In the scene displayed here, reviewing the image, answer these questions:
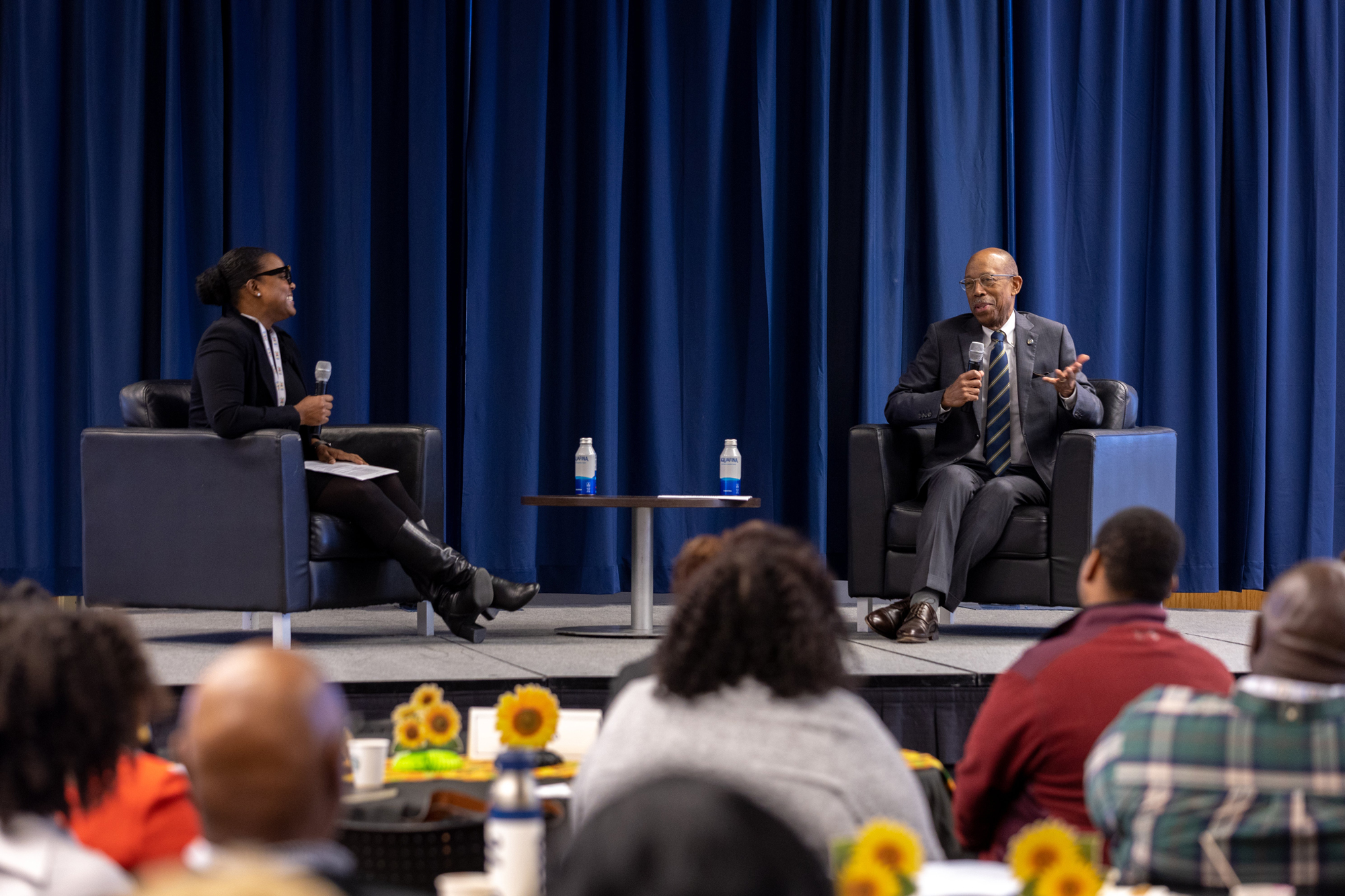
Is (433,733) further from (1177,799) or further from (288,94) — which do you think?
(288,94)

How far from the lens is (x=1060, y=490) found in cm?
413

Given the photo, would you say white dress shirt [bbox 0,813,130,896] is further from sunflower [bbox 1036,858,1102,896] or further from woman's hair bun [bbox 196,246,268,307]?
woman's hair bun [bbox 196,246,268,307]

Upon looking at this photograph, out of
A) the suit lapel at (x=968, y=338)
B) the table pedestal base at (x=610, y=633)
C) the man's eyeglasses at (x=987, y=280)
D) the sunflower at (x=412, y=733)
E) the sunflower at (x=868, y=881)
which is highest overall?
the man's eyeglasses at (x=987, y=280)

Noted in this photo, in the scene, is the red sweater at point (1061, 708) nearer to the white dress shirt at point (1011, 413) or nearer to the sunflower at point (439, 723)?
the sunflower at point (439, 723)

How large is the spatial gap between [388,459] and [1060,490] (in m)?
2.04

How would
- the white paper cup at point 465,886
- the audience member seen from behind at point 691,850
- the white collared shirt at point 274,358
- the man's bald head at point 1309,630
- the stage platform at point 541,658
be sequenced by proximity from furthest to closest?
the white collared shirt at point 274,358
the stage platform at point 541,658
the man's bald head at point 1309,630
the white paper cup at point 465,886
the audience member seen from behind at point 691,850

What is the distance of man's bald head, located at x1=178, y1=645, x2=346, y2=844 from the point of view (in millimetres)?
892

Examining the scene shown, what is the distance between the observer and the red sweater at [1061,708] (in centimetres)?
175

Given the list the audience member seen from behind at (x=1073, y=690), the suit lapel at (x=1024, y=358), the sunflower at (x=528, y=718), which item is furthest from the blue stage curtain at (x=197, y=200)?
the audience member seen from behind at (x=1073, y=690)

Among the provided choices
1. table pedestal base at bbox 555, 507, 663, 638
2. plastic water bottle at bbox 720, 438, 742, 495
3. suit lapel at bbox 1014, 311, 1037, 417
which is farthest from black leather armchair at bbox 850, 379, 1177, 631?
table pedestal base at bbox 555, 507, 663, 638

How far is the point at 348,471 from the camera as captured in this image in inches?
153

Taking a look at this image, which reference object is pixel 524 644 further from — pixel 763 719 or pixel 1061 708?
pixel 763 719

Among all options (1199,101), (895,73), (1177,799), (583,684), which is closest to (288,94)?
(895,73)

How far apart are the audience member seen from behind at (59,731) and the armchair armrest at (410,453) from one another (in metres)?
3.02
